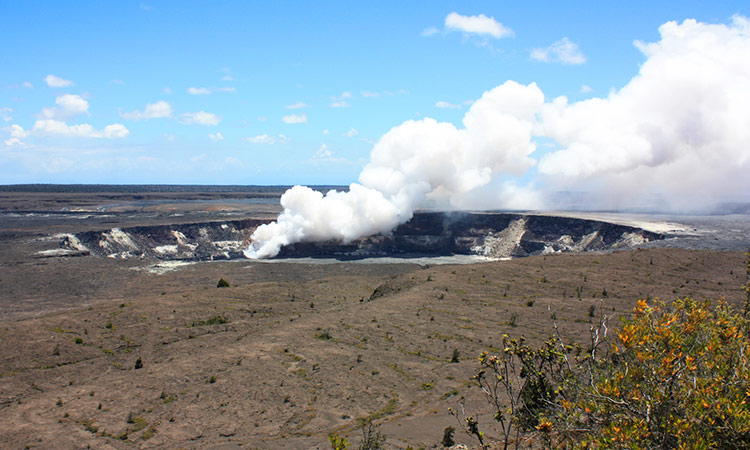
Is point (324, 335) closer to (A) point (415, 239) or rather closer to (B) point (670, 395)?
Result: (B) point (670, 395)

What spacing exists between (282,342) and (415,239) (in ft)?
219

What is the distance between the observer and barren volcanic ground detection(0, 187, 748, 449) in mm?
20859

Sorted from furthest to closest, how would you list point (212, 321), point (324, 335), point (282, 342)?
point (212, 321)
point (324, 335)
point (282, 342)

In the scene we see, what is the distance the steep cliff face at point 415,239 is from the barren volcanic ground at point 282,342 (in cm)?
1764

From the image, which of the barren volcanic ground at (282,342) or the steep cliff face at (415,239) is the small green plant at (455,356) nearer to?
the barren volcanic ground at (282,342)

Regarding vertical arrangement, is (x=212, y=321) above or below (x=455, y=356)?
below

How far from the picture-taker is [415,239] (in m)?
96.5

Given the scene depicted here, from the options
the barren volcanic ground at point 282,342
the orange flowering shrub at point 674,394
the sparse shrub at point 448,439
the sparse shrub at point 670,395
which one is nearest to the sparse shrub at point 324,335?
the barren volcanic ground at point 282,342

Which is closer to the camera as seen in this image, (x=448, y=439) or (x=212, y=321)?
(x=448, y=439)

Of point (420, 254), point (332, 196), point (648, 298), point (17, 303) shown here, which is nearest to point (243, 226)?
point (332, 196)

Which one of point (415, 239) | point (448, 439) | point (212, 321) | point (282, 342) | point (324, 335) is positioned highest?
point (415, 239)

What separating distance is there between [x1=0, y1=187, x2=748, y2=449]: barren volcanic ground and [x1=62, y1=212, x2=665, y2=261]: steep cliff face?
57.9 ft

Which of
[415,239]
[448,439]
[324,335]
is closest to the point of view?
[448,439]

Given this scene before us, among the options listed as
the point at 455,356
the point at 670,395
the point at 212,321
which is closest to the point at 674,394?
the point at 670,395
